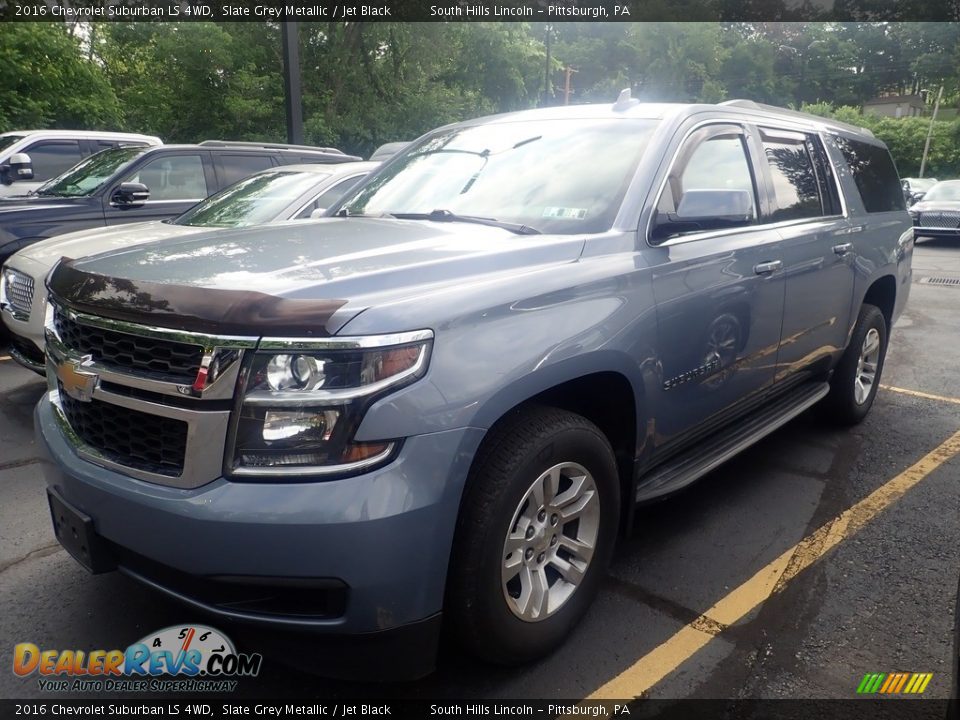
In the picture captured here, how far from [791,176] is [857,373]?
1.56m

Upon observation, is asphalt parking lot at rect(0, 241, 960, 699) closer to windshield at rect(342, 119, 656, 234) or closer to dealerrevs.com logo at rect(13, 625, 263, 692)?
dealerrevs.com logo at rect(13, 625, 263, 692)

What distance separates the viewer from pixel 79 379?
7.36 ft

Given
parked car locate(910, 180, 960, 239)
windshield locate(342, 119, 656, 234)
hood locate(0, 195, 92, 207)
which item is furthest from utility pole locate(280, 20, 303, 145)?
parked car locate(910, 180, 960, 239)

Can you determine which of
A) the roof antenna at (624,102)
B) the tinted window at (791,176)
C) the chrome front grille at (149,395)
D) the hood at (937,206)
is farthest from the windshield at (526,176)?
the hood at (937,206)

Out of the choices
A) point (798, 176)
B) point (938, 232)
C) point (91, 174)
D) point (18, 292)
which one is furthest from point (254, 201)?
point (938, 232)

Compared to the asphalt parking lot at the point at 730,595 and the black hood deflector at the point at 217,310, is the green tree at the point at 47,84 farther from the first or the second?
the black hood deflector at the point at 217,310

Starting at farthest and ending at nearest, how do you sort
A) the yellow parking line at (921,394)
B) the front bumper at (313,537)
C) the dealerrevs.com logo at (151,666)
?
1. the yellow parking line at (921,394)
2. the dealerrevs.com logo at (151,666)
3. the front bumper at (313,537)

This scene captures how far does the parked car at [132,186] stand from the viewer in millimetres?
6348

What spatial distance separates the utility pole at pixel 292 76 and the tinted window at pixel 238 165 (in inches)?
118

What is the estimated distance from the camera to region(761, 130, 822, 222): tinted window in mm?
3822

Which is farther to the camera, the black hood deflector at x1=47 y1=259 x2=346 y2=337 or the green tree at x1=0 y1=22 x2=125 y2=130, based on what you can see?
the green tree at x1=0 y1=22 x2=125 y2=130

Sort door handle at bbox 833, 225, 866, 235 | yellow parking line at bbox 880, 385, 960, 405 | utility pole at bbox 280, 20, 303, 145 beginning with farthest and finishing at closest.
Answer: utility pole at bbox 280, 20, 303, 145 < yellow parking line at bbox 880, 385, 960, 405 < door handle at bbox 833, 225, 866, 235

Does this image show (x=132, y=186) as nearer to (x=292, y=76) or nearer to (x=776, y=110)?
(x=292, y=76)

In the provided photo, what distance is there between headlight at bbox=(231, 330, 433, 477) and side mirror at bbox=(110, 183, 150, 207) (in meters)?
5.51
